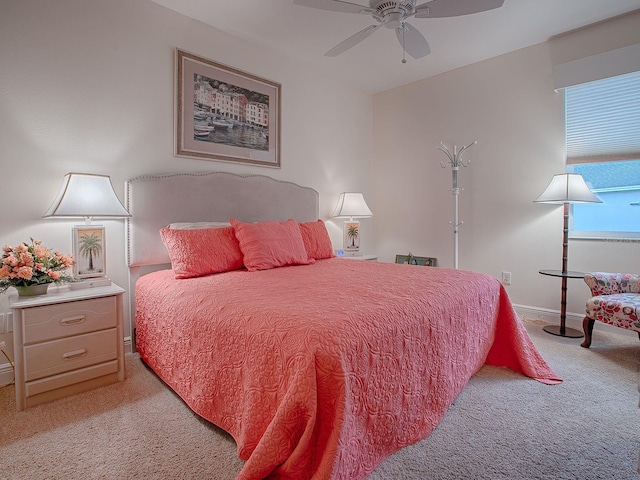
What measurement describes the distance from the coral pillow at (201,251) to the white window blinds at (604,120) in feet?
10.6

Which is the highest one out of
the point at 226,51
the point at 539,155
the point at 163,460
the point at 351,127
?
the point at 226,51

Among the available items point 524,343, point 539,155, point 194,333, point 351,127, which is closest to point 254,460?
point 194,333

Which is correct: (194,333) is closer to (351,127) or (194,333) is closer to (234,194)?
(234,194)

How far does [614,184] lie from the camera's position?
3.03 m

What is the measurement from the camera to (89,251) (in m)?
2.20

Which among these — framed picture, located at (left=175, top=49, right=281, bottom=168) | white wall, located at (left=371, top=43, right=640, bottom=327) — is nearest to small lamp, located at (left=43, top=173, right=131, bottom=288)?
framed picture, located at (left=175, top=49, right=281, bottom=168)

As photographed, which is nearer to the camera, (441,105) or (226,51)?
(226,51)

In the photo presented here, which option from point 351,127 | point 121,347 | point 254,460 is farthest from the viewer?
point 351,127

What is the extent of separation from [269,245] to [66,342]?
1364 mm

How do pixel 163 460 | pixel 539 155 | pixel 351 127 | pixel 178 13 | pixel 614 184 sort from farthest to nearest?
pixel 351 127
pixel 539 155
pixel 614 184
pixel 178 13
pixel 163 460

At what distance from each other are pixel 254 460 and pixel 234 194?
2.32m

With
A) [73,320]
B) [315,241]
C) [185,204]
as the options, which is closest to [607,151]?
[315,241]

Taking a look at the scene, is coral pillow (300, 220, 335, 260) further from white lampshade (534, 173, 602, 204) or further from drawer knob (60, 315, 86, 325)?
white lampshade (534, 173, 602, 204)

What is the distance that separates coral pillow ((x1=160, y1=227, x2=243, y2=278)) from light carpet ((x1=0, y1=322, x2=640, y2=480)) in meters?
0.74
